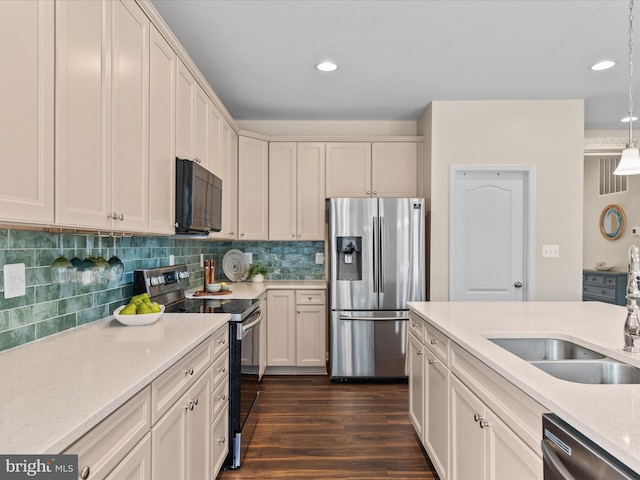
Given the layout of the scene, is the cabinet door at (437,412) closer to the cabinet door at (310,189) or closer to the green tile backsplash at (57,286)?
the green tile backsplash at (57,286)

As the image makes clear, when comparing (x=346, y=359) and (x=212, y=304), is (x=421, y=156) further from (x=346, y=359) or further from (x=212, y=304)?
(x=212, y=304)

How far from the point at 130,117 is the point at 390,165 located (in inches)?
111

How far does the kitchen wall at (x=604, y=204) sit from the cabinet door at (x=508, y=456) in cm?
432

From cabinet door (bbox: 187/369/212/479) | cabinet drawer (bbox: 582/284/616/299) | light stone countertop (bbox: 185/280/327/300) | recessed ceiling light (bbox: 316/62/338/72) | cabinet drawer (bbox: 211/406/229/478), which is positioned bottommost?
cabinet drawer (bbox: 211/406/229/478)

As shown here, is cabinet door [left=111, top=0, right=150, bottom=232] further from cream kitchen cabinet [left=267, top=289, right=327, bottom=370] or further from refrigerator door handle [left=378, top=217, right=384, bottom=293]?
refrigerator door handle [left=378, top=217, right=384, bottom=293]

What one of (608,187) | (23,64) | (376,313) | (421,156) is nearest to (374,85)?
(421,156)

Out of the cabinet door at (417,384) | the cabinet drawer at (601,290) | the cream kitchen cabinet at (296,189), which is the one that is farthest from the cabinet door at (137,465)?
the cabinet drawer at (601,290)

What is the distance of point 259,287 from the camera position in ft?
11.8

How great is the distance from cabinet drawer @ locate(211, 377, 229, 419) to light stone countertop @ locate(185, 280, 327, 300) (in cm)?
86

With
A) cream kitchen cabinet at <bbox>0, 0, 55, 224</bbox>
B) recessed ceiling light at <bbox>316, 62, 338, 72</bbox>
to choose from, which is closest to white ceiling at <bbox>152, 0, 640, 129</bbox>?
recessed ceiling light at <bbox>316, 62, 338, 72</bbox>

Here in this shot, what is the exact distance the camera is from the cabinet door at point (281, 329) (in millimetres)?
3736

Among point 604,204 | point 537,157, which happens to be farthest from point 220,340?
point 604,204

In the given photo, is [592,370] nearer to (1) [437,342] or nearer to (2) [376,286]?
(1) [437,342]

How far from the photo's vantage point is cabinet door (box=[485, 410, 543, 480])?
1091 millimetres
